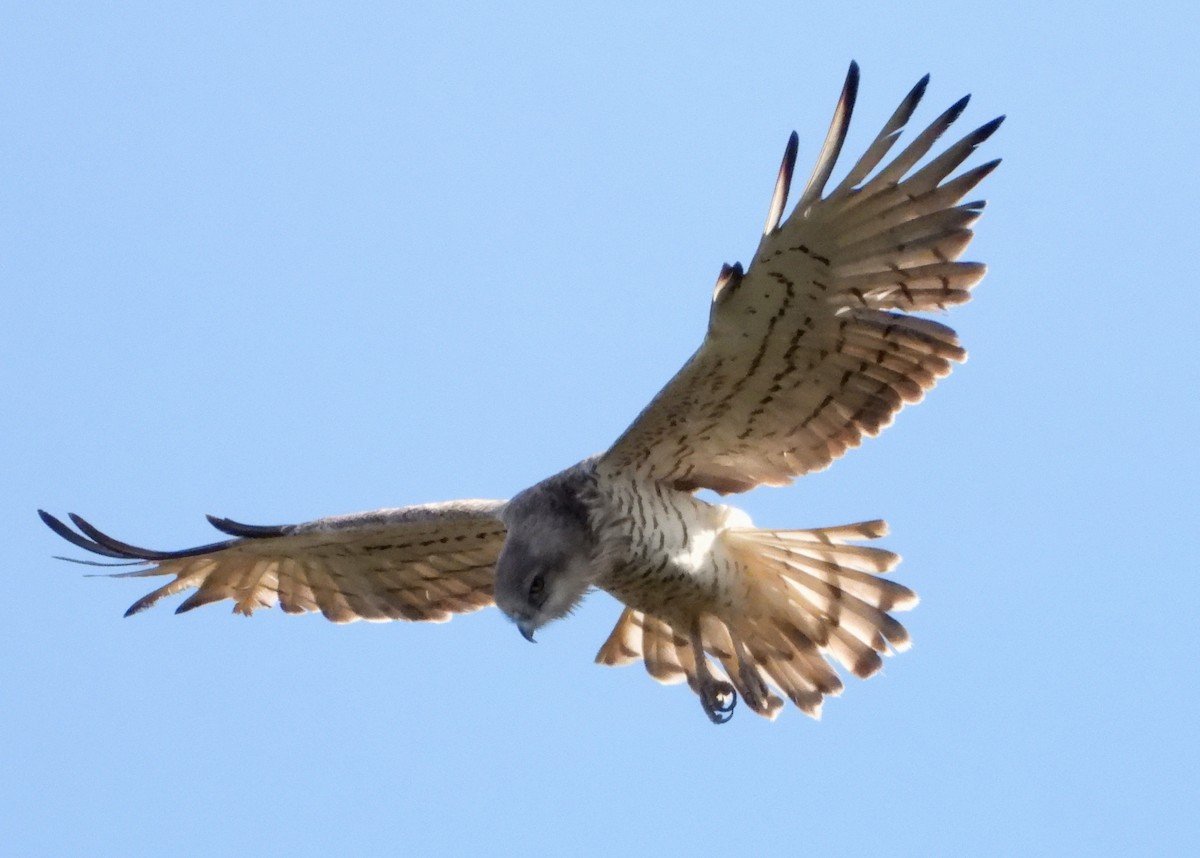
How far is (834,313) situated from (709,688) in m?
1.96

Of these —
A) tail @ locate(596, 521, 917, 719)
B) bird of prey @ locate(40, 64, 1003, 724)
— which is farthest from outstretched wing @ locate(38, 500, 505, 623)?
tail @ locate(596, 521, 917, 719)

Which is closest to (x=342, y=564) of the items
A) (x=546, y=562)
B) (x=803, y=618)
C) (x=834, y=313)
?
(x=546, y=562)

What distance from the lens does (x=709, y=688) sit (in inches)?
309

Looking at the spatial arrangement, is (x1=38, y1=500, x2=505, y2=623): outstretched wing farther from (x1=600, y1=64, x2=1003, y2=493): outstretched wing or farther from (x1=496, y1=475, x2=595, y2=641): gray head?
(x1=600, y1=64, x2=1003, y2=493): outstretched wing

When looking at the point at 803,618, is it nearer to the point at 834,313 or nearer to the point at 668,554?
the point at 668,554

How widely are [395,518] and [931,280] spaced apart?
2.77m

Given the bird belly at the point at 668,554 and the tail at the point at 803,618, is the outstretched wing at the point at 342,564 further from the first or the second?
the tail at the point at 803,618

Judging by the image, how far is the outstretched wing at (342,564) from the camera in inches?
320

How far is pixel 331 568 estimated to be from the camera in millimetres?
8672

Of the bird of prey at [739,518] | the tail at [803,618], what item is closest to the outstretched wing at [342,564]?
the bird of prey at [739,518]

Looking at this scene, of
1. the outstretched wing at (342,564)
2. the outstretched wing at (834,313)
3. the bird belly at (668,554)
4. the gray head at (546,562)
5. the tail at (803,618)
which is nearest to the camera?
the outstretched wing at (834,313)

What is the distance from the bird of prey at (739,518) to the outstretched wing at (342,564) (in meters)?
0.01

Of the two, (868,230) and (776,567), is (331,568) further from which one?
(868,230)

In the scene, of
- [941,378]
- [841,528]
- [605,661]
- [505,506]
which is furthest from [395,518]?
[941,378]
